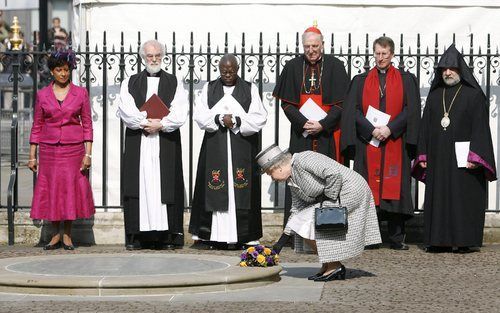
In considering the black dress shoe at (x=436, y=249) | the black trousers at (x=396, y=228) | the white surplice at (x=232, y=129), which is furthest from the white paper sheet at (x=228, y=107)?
the black dress shoe at (x=436, y=249)

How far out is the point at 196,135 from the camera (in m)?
15.9

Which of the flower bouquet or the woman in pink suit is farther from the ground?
the woman in pink suit

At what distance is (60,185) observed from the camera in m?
14.7

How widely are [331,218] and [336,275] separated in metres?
0.63

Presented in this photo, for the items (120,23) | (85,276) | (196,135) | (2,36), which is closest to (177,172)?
(196,135)

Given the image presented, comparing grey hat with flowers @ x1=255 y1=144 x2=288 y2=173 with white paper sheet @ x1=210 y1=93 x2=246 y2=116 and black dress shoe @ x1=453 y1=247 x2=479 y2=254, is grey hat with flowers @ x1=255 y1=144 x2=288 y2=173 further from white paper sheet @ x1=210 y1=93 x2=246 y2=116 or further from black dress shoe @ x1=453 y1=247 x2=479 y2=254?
black dress shoe @ x1=453 y1=247 x2=479 y2=254

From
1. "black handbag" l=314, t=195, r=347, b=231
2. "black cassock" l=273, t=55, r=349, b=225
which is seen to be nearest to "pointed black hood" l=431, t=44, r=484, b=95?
"black cassock" l=273, t=55, r=349, b=225

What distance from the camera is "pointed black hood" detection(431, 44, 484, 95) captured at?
47.5 feet

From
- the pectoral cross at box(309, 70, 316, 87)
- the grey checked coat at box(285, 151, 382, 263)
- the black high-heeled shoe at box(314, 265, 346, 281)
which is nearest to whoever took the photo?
the grey checked coat at box(285, 151, 382, 263)

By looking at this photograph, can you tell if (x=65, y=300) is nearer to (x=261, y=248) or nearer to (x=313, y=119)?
(x=261, y=248)

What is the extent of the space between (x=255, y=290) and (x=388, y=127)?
11.2 ft

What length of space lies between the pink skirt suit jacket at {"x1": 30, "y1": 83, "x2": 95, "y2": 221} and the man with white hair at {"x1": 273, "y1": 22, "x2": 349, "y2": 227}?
6.24ft

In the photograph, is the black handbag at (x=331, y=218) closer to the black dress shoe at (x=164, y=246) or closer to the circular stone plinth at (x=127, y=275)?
the circular stone plinth at (x=127, y=275)

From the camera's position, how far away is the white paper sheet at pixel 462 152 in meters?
14.6
